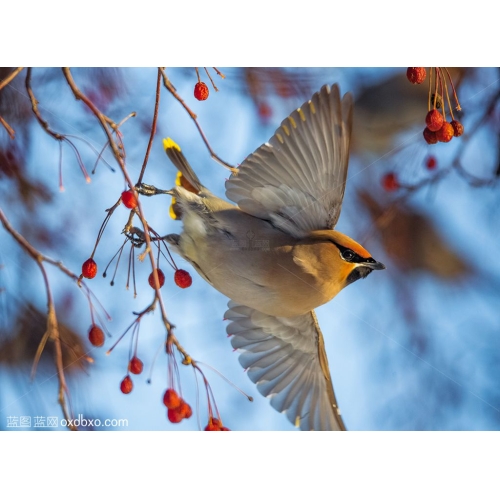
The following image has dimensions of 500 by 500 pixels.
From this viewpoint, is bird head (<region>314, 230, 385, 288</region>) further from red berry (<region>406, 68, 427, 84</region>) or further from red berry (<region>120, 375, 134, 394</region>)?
red berry (<region>120, 375, 134, 394</region>)

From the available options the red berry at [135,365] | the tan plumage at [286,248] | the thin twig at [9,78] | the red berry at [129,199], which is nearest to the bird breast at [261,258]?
the tan plumage at [286,248]

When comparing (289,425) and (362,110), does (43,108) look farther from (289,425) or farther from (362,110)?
(289,425)

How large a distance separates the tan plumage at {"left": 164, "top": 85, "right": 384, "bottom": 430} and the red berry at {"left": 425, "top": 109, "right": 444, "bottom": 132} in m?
0.21

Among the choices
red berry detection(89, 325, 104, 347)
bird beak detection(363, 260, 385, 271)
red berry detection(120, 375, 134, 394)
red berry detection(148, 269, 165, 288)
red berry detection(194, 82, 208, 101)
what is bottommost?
red berry detection(120, 375, 134, 394)

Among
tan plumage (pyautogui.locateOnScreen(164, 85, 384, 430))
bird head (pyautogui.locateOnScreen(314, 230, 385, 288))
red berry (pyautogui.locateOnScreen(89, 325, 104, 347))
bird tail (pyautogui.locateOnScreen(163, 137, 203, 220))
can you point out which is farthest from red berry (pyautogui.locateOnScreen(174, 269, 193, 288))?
bird head (pyautogui.locateOnScreen(314, 230, 385, 288))

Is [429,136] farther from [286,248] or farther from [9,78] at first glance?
[9,78]

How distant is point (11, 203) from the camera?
1.83 meters

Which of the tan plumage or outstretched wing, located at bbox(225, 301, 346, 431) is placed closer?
the tan plumage

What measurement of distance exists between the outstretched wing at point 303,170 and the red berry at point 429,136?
0.21 metres

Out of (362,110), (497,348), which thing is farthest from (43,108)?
(497,348)

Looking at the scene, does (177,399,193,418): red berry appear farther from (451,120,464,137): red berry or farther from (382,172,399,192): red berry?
(451,120,464,137): red berry

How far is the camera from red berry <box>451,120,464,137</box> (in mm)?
1807

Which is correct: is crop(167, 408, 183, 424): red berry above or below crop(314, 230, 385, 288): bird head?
below

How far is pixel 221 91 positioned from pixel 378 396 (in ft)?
2.99
